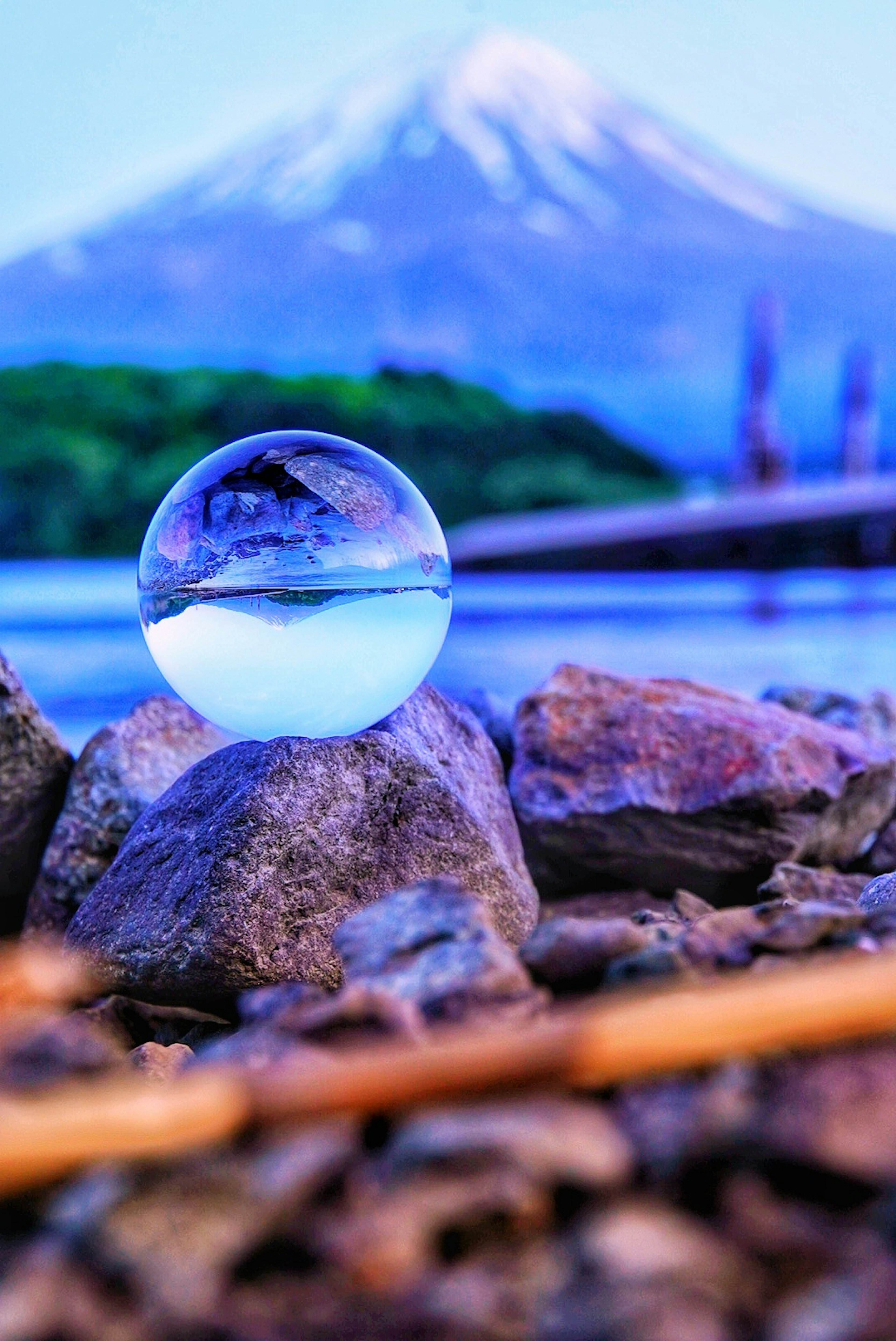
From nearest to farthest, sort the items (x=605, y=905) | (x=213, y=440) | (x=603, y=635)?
(x=605, y=905), (x=603, y=635), (x=213, y=440)

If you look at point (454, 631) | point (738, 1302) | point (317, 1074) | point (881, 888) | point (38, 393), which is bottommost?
point (454, 631)

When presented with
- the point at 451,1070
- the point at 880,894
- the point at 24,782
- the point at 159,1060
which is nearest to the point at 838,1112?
the point at 451,1070

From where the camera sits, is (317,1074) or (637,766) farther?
(637,766)

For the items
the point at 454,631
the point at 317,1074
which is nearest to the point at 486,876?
the point at 317,1074

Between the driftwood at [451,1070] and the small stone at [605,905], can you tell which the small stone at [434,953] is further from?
the small stone at [605,905]

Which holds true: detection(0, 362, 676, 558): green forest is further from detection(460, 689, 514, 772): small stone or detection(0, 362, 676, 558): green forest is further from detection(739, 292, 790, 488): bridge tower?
detection(460, 689, 514, 772): small stone

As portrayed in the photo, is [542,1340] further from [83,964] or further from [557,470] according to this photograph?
[557,470]

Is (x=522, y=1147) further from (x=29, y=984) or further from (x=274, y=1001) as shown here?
(x=29, y=984)
